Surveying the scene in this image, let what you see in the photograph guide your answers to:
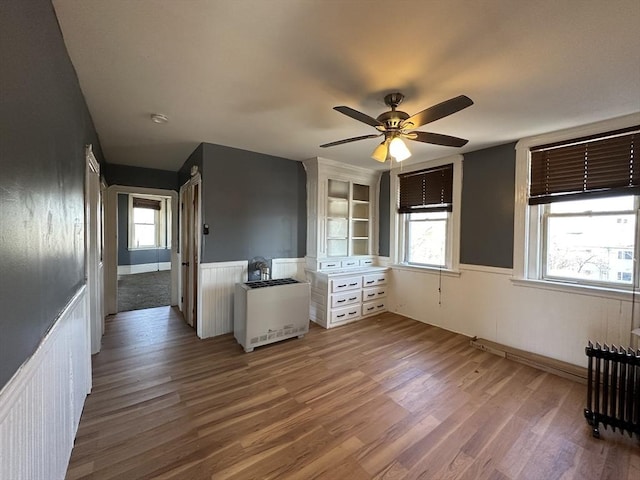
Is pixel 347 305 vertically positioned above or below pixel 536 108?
below

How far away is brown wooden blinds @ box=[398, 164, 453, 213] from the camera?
3.78 meters

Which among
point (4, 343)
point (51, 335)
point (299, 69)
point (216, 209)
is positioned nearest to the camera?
point (4, 343)

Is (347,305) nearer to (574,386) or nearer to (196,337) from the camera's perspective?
(196,337)

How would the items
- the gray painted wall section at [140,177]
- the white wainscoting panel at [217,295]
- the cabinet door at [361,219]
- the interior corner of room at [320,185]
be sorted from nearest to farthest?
the interior corner of room at [320,185] → the white wainscoting panel at [217,295] → the gray painted wall section at [140,177] → the cabinet door at [361,219]

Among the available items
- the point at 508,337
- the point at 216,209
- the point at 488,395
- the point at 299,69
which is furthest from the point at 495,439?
the point at 216,209

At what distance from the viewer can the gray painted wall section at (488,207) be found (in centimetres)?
317

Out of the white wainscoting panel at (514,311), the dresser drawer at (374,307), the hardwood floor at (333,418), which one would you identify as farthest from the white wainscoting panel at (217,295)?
the white wainscoting panel at (514,311)

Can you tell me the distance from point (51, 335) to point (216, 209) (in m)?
2.29

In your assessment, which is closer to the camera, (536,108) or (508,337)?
(536,108)

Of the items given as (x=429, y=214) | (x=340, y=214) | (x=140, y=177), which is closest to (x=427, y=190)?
(x=429, y=214)

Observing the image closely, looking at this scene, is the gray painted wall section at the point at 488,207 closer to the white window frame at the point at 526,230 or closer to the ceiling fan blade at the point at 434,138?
the white window frame at the point at 526,230

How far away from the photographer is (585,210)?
2.71 metres

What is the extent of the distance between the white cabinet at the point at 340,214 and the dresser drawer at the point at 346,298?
1.57 ft

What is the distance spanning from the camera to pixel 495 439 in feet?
5.93
